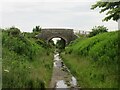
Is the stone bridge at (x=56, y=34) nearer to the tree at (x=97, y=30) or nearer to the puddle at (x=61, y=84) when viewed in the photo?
the tree at (x=97, y=30)

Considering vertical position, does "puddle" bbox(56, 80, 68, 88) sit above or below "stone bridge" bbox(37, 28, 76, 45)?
below

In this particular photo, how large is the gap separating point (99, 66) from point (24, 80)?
18.9 ft

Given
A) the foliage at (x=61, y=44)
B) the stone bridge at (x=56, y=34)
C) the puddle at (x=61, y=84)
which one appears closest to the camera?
the puddle at (x=61, y=84)

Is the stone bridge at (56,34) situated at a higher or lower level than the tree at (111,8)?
lower

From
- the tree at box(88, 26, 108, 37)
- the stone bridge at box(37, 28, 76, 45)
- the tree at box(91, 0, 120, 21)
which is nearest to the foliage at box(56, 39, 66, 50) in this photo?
the stone bridge at box(37, 28, 76, 45)

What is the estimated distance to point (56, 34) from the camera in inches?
2463

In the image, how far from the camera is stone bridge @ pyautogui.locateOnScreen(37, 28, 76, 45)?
6197 centimetres

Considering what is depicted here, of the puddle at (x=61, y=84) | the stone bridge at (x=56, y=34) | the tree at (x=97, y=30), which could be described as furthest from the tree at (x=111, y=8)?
the stone bridge at (x=56, y=34)

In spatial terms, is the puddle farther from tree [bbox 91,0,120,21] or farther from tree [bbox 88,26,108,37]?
tree [bbox 88,26,108,37]

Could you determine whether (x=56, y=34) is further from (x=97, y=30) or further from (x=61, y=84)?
(x=61, y=84)

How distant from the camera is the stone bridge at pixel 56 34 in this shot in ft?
203

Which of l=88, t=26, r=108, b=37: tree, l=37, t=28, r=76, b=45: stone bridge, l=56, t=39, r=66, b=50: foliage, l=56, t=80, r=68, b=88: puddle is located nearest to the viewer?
l=56, t=80, r=68, b=88: puddle

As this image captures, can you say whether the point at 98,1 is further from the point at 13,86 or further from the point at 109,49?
the point at 13,86

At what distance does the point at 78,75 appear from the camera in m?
16.9
